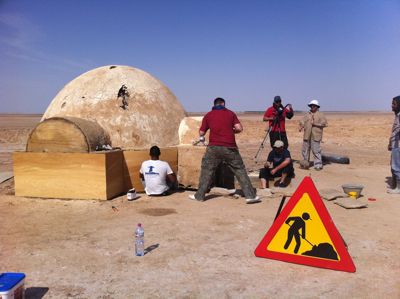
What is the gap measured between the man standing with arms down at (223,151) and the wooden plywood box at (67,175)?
167 centimetres

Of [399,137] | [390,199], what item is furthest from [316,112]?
[390,199]

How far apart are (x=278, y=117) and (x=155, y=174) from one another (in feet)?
11.9

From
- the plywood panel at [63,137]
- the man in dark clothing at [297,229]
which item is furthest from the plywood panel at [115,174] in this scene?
the man in dark clothing at [297,229]

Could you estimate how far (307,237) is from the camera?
4148 millimetres

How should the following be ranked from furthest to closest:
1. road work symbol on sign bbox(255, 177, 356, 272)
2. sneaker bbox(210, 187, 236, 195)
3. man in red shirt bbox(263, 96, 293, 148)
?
man in red shirt bbox(263, 96, 293, 148), sneaker bbox(210, 187, 236, 195), road work symbol on sign bbox(255, 177, 356, 272)

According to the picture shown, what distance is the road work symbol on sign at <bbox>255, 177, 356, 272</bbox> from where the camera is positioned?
3.99 meters

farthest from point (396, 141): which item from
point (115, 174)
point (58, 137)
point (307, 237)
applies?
point (58, 137)

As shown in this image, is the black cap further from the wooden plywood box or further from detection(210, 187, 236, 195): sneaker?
detection(210, 187, 236, 195): sneaker

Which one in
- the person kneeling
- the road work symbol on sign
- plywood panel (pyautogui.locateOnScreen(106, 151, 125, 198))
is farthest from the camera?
the person kneeling

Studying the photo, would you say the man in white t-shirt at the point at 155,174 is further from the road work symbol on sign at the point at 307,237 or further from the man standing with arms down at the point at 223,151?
the road work symbol on sign at the point at 307,237

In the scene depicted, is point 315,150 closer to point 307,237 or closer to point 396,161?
point 396,161

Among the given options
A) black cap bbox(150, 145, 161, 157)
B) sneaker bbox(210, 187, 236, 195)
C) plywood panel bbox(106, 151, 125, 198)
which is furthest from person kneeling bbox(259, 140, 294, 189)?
plywood panel bbox(106, 151, 125, 198)

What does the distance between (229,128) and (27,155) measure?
3.73 meters

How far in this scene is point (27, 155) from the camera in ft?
23.1
